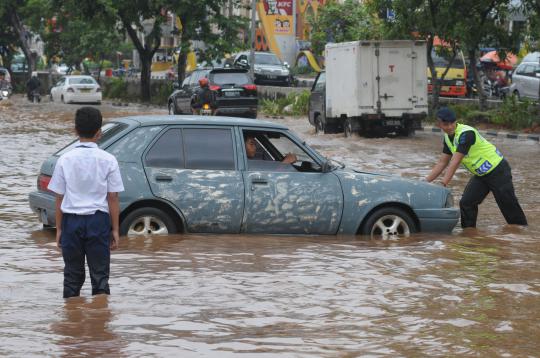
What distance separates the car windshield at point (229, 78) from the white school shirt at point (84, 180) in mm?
25359

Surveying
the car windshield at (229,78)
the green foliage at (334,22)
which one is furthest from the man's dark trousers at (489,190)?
the green foliage at (334,22)

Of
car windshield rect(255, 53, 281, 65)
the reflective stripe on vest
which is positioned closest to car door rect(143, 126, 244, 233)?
the reflective stripe on vest

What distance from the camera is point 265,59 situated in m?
49.8

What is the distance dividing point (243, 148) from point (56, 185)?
3.94 metres

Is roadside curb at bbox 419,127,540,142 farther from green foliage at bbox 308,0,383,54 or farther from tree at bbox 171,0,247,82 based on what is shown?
green foliage at bbox 308,0,383,54

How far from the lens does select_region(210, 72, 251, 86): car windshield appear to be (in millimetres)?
32531

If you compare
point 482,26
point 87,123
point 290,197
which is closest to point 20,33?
point 482,26

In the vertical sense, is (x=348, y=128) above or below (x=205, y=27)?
below

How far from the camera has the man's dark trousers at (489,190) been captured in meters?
12.1

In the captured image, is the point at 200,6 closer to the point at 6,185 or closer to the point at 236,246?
the point at 6,185

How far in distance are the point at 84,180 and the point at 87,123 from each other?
0.37 metres

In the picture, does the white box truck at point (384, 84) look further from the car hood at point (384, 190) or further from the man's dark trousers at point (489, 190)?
the car hood at point (384, 190)

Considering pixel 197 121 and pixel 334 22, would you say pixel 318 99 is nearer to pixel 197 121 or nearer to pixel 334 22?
pixel 197 121

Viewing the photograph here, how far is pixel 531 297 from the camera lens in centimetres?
844
